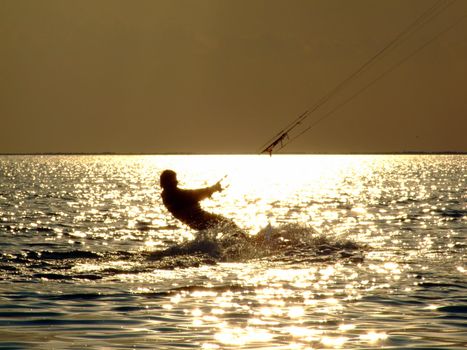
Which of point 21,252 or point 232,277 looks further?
point 21,252

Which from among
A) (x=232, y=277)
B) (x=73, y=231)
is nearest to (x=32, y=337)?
(x=232, y=277)

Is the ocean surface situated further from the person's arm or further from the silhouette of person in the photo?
the person's arm

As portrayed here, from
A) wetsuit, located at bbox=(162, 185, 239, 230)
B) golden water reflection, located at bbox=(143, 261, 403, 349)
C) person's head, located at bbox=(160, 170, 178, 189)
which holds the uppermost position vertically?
person's head, located at bbox=(160, 170, 178, 189)

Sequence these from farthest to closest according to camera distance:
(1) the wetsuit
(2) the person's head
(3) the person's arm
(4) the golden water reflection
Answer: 1. (2) the person's head
2. (1) the wetsuit
3. (3) the person's arm
4. (4) the golden water reflection

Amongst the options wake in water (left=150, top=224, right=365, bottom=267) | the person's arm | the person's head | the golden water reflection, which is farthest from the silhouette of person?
the golden water reflection

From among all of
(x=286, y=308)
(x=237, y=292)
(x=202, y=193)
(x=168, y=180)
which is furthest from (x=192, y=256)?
(x=286, y=308)

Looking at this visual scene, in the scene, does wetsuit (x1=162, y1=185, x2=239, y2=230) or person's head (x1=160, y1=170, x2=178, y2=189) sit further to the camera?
person's head (x1=160, y1=170, x2=178, y2=189)

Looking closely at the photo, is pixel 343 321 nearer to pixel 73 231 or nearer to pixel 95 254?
pixel 95 254

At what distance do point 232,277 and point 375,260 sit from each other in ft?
14.5

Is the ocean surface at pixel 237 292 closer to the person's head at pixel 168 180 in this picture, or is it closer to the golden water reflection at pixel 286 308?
the golden water reflection at pixel 286 308

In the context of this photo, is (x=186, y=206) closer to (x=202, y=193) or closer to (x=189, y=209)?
(x=189, y=209)

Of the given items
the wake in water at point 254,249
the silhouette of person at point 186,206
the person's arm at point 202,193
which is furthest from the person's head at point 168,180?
the wake in water at point 254,249

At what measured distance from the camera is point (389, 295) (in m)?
16.5

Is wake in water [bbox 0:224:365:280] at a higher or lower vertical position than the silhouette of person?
lower
